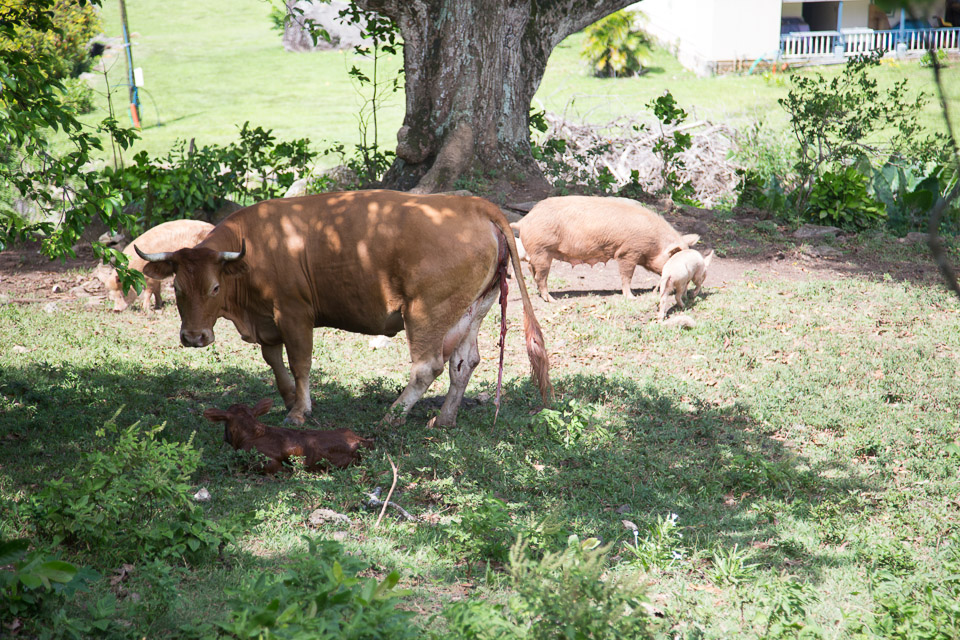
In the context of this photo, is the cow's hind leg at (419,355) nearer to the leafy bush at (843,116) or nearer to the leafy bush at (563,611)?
the leafy bush at (563,611)

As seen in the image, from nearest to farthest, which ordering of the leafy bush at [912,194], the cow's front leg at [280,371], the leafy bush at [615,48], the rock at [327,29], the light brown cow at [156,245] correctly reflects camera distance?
the cow's front leg at [280,371] < the light brown cow at [156,245] < the leafy bush at [912,194] < the leafy bush at [615,48] < the rock at [327,29]

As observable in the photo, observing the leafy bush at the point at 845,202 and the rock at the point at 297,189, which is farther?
the rock at the point at 297,189

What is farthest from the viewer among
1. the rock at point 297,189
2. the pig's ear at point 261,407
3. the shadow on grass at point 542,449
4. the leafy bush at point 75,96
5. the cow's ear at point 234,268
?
the rock at point 297,189

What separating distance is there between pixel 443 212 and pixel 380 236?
0.50 metres

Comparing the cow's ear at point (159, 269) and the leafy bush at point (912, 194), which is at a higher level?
the cow's ear at point (159, 269)

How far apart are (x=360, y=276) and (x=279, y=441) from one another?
1373 mm

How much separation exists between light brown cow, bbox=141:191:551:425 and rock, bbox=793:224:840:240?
7.47m

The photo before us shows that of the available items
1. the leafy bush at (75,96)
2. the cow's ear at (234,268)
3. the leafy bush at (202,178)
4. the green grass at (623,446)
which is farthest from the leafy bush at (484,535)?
the leafy bush at (202,178)

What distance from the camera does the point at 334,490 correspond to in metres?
5.27

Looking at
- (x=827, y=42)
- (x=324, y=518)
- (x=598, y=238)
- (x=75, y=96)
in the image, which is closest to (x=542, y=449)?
(x=324, y=518)

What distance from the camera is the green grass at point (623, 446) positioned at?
170 inches

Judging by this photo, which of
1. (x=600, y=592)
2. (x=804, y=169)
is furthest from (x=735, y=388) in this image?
(x=804, y=169)

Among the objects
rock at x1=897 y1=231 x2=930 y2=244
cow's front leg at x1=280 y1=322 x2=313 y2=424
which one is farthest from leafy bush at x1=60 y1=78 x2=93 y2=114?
rock at x1=897 y1=231 x2=930 y2=244

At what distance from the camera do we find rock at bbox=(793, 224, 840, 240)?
1213cm
